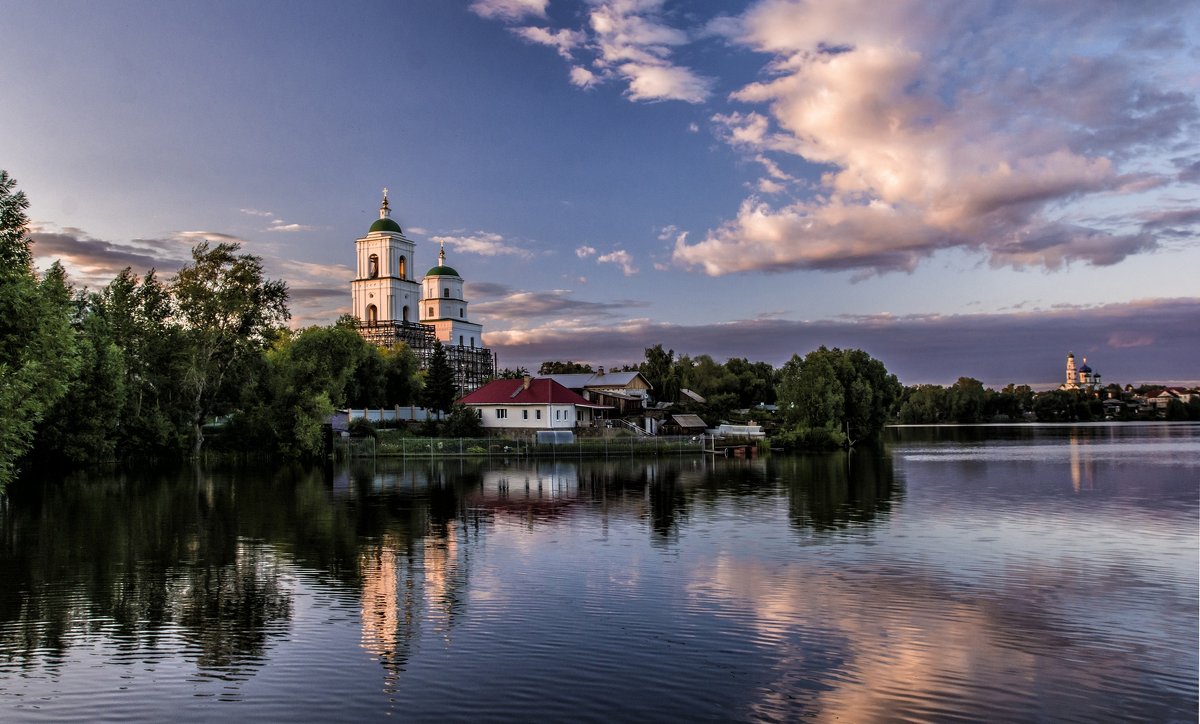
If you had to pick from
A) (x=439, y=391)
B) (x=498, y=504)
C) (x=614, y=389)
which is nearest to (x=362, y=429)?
(x=439, y=391)

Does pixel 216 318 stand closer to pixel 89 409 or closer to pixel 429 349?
pixel 89 409

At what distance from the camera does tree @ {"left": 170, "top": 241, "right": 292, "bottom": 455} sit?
213 feet

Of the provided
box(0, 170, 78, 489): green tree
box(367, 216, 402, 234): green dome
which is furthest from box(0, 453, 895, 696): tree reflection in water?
box(367, 216, 402, 234): green dome

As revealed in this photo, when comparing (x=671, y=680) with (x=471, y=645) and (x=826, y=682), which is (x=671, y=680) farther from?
(x=471, y=645)

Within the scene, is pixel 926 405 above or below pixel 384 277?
below

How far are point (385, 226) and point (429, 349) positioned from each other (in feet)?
69.2

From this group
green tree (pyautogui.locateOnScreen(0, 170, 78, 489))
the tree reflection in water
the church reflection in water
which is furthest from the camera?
green tree (pyautogui.locateOnScreen(0, 170, 78, 489))

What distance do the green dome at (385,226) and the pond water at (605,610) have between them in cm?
10255

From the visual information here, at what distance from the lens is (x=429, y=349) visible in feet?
430

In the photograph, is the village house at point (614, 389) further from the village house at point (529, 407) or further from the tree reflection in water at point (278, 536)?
the tree reflection in water at point (278, 536)

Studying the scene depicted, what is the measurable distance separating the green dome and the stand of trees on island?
38.4 metres

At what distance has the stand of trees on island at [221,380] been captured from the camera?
52906mm

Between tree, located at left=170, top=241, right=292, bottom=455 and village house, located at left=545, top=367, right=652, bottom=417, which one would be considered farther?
village house, located at left=545, top=367, right=652, bottom=417

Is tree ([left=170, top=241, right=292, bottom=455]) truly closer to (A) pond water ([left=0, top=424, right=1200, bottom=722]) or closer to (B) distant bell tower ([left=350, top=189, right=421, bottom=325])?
(A) pond water ([left=0, top=424, right=1200, bottom=722])
